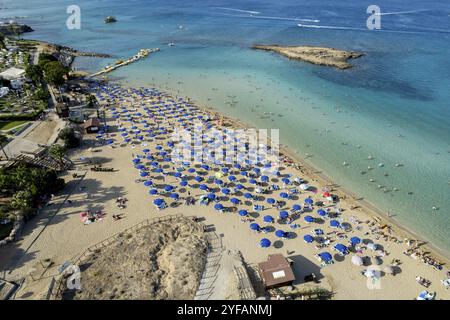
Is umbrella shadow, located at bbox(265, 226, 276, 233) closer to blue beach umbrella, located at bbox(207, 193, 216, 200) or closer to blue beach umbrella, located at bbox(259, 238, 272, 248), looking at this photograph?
blue beach umbrella, located at bbox(259, 238, 272, 248)

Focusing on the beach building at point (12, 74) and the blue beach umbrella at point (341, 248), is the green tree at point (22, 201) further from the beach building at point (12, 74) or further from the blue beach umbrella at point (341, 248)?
the beach building at point (12, 74)

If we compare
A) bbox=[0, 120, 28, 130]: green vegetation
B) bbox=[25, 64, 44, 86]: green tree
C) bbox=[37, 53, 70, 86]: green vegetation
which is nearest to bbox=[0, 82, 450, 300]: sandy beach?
bbox=[0, 120, 28, 130]: green vegetation

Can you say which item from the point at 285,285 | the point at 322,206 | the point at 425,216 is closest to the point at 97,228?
A: the point at 285,285

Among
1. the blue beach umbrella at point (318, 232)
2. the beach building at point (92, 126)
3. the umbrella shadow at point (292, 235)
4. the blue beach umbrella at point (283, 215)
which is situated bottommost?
the umbrella shadow at point (292, 235)

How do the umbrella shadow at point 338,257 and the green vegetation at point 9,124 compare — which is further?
the green vegetation at point 9,124

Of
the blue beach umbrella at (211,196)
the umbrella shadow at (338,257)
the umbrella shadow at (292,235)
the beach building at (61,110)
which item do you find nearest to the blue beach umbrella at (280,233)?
the umbrella shadow at (292,235)

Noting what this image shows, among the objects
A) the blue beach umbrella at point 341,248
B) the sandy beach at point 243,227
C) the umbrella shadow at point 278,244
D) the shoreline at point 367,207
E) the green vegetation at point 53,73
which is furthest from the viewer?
the green vegetation at point 53,73
